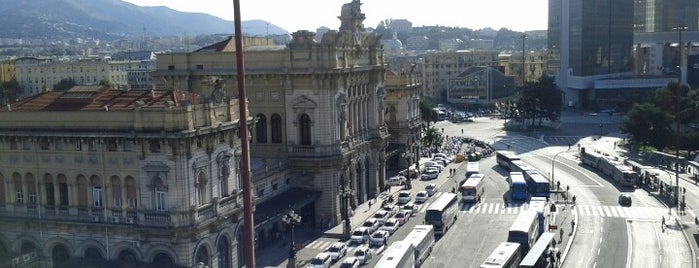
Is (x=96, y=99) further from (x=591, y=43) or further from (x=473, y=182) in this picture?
(x=591, y=43)

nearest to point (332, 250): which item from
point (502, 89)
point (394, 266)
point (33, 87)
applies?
point (394, 266)

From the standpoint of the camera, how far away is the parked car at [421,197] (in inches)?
3044

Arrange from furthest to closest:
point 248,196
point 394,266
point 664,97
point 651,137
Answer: point 664,97
point 651,137
point 394,266
point 248,196

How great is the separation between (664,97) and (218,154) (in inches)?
3369

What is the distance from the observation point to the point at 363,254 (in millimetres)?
53281

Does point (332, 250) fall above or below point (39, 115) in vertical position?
below

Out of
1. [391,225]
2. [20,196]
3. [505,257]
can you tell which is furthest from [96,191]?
[391,225]

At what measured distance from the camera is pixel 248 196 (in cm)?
2042

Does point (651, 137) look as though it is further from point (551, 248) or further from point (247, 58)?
point (247, 58)

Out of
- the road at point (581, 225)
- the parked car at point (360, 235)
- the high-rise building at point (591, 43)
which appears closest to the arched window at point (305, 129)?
the road at point (581, 225)

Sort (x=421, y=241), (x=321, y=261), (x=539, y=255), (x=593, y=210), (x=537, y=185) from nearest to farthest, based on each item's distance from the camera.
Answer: (x=539, y=255) < (x=321, y=261) < (x=421, y=241) < (x=593, y=210) < (x=537, y=185)

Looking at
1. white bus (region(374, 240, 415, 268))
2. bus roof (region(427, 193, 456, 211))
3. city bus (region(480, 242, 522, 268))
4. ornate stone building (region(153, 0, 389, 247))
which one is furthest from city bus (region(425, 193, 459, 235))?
white bus (region(374, 240, 415, 268))

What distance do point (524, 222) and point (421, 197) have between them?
23.4 metres

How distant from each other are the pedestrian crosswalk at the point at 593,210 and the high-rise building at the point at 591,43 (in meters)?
103
